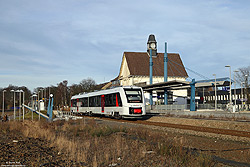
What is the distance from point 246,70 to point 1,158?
59.3 metres

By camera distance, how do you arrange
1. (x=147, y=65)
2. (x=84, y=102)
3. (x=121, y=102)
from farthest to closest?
(x=147, y=65) → (x=84, y=102) → (x=121, y=102)

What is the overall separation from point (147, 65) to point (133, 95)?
5027 cm

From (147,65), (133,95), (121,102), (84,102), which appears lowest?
(84,102)

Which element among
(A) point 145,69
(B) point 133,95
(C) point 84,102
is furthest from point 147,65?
(B) point 133,95

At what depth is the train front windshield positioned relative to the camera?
1021 inches

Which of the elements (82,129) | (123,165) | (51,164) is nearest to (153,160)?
(123,165)

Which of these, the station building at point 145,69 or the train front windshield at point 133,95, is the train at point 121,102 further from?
the station building at point 145,69

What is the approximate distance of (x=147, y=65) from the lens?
7594cm

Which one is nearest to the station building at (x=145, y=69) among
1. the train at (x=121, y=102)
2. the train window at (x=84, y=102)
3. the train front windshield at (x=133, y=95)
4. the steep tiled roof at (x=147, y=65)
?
the steep tiled roof at (x=147, y=65)

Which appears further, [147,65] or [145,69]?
[147,65]

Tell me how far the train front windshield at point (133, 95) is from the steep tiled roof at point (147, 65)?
45.6m

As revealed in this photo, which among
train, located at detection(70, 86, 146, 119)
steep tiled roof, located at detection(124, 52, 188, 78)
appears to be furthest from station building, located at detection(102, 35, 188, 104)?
train, located at detection(70, 86, 146, 119)

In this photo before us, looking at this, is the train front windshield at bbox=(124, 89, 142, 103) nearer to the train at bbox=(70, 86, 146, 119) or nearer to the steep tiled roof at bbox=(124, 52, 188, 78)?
the train at bbox=(70, 86, 146, 119)

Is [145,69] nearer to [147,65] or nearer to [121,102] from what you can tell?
[147,65]
